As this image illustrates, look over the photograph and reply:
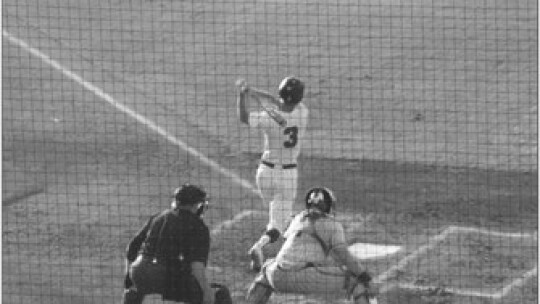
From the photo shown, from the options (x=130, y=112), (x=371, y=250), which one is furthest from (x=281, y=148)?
(x=130, y=112)

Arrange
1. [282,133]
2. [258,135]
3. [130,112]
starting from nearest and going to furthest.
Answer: [282,133] < [258,135] < [130,112]

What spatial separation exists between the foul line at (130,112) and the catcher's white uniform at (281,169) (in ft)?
7.65

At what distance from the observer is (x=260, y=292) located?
40.4ft

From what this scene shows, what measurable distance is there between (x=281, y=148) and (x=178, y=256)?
3097mm

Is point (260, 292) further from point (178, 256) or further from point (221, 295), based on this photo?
point (178, 256)

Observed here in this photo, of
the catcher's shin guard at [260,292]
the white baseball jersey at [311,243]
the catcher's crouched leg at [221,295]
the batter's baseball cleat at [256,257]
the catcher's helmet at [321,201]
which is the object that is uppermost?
the catcher's helmet at [321,201]

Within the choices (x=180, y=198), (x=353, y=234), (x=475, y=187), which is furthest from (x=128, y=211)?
(x=180, y=198)

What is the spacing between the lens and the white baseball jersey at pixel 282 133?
1433 centimetres

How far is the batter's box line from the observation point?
1386 centimetres

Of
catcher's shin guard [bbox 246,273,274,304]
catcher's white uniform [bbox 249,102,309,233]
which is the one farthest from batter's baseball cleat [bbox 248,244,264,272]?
catcher's shin guard [bbox 246,273,274,304]

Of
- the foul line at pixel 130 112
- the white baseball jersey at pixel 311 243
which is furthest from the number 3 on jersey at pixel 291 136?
the foul line at pixel 130 112

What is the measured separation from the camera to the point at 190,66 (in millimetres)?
21391

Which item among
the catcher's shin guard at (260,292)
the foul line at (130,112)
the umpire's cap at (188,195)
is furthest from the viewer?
the foul line at (130,112)

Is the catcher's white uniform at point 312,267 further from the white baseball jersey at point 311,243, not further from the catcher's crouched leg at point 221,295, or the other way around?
the catcher's crouched leg at point 221,295
